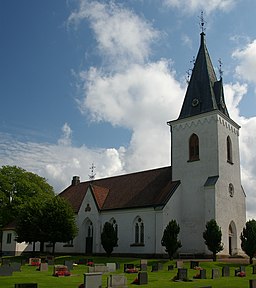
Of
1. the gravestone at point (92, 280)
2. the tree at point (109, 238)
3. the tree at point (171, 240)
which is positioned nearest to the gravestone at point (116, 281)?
the gravestone at point (92, 280)

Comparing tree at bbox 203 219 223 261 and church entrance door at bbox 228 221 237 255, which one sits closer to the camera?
tree at bbox 203 219 223 261

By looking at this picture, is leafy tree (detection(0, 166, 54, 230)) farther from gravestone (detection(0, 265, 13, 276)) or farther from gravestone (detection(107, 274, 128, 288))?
gravestone (detection(107, 274, 128, 288))

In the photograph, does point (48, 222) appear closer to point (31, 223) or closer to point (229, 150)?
point (31, 223)

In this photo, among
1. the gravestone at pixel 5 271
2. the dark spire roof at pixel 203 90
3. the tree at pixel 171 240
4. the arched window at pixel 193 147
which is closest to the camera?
the gravestone at pixel 5 271

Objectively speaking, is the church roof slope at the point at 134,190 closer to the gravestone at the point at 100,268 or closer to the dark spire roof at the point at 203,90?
the dark spire roof at the point at 203,90

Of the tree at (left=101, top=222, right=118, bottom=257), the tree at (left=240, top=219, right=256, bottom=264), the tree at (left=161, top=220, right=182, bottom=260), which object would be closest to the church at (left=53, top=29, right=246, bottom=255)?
the tree at (left=101, top=222, right=118, bottom=257)

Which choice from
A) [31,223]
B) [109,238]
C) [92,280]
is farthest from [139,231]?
[92,280]

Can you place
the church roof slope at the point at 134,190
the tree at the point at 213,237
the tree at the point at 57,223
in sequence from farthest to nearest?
Answer: 1. the tree at the point at 57,223
2. the church roof slope at the point at 134,190
3. the tree at the point at 213,237

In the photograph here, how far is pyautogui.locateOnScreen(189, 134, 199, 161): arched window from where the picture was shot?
137 feet

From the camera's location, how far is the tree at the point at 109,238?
1614 inches

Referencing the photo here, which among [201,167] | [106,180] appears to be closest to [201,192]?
[201,167]

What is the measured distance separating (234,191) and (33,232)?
71.3 ft

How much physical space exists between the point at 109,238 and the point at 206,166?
1233 centimetres

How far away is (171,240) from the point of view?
35.1m
